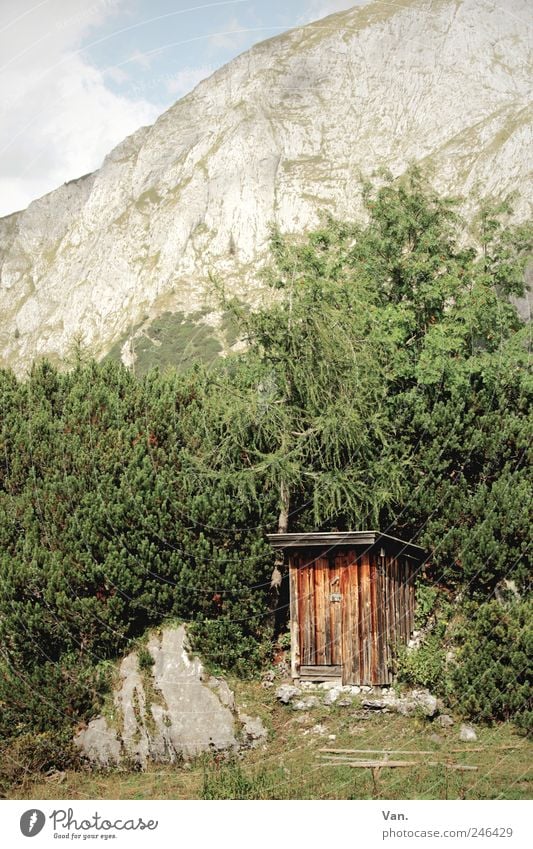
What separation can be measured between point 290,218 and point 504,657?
32182mm

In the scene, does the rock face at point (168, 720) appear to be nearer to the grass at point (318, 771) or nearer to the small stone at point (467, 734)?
the grass at point (318, 771)

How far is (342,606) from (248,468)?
15.5 feet

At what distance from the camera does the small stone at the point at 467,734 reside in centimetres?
1777

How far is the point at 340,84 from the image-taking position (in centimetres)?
4450

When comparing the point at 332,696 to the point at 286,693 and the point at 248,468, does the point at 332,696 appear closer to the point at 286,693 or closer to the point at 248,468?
the point at 286,693

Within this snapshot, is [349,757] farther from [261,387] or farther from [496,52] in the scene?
[496,52]

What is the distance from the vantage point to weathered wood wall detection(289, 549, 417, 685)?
2009 centimetres

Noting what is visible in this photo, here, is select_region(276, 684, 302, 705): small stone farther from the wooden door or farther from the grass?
the wooden door

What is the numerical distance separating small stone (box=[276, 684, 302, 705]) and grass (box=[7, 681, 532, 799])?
0.20 meters

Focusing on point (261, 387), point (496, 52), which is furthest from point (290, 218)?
point (261, 387)

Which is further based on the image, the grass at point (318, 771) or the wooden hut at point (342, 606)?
Answer: the wooden hut at point (342, 606)

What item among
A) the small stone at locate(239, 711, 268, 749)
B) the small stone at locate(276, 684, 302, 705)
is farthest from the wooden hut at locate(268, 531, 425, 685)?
the small stone at locate(239, 711, 268, 749)

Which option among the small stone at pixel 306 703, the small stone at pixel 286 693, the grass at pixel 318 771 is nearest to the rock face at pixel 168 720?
the grass at pixel 318 771

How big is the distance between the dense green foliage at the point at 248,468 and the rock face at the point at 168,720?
0.67m
